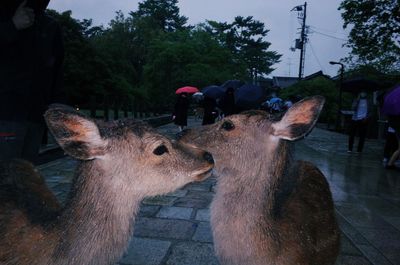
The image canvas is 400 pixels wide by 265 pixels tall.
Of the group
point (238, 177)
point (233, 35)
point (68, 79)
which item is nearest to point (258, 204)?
point (238, 177)

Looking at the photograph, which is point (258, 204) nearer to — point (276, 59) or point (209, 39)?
point (209, 39)

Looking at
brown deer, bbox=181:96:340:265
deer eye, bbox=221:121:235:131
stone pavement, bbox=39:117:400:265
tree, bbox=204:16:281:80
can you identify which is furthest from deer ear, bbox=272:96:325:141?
tree, bbox=204:16:281:80

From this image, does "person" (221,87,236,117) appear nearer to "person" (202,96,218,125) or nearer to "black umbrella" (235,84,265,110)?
"black umbrella" (235,84,265,110)

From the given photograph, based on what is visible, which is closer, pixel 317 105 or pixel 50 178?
pixel 317 105

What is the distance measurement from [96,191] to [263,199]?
1140 mm

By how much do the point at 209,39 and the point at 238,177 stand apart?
29.6 metres

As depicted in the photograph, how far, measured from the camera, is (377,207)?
20.7ft

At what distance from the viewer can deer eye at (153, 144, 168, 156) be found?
2404mm

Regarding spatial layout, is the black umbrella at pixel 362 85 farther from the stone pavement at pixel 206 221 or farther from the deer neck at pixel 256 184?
the deer neck at pixel 256 184

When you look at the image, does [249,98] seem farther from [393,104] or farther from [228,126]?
[228,126]

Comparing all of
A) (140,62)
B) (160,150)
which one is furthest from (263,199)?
(140,62)

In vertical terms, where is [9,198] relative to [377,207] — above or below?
above

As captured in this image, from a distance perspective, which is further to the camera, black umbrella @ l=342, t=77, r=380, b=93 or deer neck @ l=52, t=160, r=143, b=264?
black umbrella @ l=342, t=77, r=380, b=93

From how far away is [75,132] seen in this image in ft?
7.12
